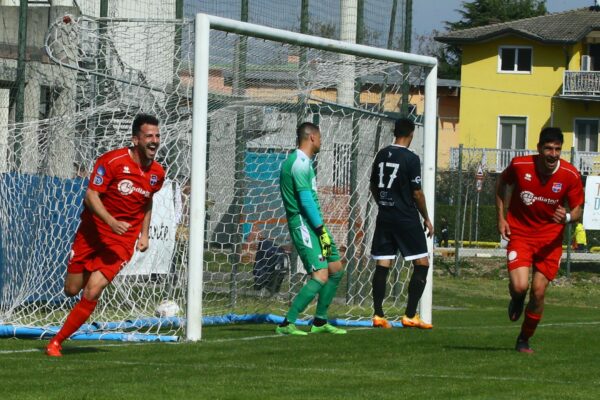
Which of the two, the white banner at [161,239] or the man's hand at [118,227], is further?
the white banner at [161,239]

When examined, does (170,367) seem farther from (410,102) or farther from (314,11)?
(314,11)

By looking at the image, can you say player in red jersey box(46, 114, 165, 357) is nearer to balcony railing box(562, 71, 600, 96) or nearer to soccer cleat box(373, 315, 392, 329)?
soccer cleat box(373, 315, 392, 329)

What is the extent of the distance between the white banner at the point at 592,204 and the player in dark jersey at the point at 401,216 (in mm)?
12713

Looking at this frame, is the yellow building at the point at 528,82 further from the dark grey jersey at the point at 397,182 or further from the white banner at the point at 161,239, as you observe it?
the dark grey jersey at the point at 397,182

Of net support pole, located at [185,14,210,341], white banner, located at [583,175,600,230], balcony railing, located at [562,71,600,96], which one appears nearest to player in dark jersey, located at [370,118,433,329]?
net support pole, located at [185,14,210,341]

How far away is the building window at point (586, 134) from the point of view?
6276 cm

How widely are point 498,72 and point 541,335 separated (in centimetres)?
5188

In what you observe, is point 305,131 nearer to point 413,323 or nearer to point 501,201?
point 501,201

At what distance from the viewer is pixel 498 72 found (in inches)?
2544

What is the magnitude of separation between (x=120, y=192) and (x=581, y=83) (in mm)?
52824

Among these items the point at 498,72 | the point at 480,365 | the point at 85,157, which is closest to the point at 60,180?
the point at 85,157

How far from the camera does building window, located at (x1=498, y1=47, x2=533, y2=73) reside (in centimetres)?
6406

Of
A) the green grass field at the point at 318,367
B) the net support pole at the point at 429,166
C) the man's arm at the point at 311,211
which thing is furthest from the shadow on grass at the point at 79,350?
the net support pole at the point at 429,166

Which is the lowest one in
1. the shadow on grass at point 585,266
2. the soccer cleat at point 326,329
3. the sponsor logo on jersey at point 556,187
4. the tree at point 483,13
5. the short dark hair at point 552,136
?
the shadow on grass at point 585,266
